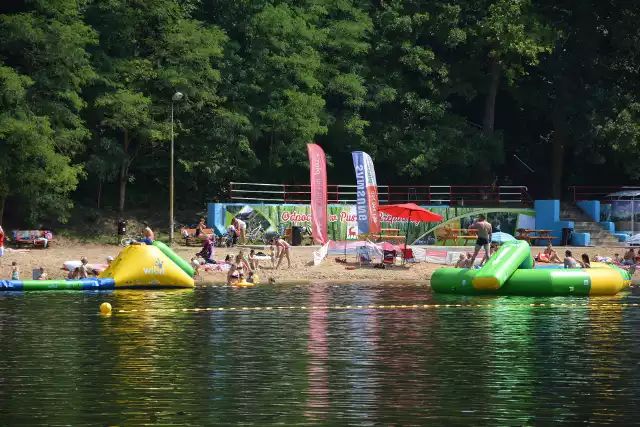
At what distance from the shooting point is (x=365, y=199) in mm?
46031

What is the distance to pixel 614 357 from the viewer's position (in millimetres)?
21406

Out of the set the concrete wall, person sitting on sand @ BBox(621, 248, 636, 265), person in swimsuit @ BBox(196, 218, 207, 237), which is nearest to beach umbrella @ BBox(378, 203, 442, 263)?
person sitting on sand @ BBox(621, 248, 636, 265)

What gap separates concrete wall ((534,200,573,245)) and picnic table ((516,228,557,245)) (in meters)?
0.52

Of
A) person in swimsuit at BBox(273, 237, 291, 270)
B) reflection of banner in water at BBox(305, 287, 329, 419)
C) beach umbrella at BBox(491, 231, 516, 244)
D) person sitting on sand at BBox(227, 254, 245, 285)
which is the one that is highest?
beach umbrella at BBox(491, 231, 516, 244)

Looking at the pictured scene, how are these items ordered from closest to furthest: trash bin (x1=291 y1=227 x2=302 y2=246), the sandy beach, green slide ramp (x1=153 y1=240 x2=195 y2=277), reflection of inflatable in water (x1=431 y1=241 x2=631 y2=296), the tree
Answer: reflection of inflatable in water (x1=431 y1=241 x2=631 y2=296), green slide ramp (x1=153 y1=240 x2=195 y2=277), the sandy beach, the tree, trash bin (x1=291 y1=227 x2=302 y2=246)

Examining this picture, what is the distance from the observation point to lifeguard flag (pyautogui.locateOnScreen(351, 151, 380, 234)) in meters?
46.0

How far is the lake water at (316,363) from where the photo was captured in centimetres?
1622

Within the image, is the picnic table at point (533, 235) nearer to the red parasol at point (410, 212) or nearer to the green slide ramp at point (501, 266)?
the red parasol at point (410, 212)

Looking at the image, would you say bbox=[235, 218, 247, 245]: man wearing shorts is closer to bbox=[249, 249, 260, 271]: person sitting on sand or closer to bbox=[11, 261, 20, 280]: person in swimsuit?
bbox=[249, 249, 260, 271]: person sitting on sand

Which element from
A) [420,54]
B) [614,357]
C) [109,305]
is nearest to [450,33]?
[420,54]

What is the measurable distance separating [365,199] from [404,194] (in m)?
15.0

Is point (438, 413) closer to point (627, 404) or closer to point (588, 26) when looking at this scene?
point (627, 404)

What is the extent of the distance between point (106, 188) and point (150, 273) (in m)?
22.1

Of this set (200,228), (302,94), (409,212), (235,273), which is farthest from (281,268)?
(302,94)
